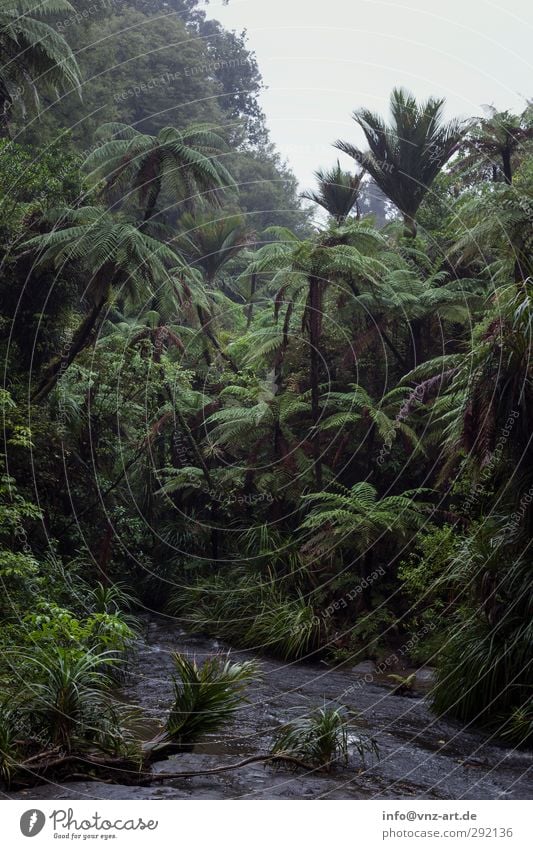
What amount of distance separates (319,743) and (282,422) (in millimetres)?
8075

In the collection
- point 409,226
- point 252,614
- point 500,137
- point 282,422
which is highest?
point 500,137

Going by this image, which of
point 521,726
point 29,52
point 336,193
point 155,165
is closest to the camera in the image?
point 521,726

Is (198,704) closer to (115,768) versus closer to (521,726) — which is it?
(115,768)

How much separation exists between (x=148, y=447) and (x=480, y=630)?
8048 millimetres

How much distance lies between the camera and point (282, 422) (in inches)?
553

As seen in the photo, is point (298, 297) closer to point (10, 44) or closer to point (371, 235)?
point (371, 235)

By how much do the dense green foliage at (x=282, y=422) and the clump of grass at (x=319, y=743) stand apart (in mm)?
1553

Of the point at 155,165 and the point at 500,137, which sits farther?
the point at 500,137

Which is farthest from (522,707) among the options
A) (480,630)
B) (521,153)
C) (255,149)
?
(255,149)

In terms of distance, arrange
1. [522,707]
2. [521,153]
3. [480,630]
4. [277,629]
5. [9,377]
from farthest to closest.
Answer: [521,153]
[9,377]
[277,629]
[480,630]
[522,707]

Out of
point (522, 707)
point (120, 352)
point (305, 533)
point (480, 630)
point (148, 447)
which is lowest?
point (522, 707)

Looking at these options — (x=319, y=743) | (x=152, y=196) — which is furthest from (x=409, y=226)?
(x=319, y=743)

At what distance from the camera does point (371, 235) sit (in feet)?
41.6

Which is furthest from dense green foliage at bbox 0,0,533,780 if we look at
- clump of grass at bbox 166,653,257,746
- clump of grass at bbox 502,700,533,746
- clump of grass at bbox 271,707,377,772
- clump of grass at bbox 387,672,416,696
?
clump of grass at bbox 271,707,377,772
